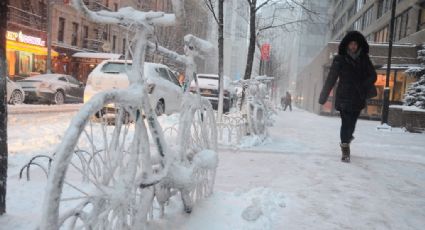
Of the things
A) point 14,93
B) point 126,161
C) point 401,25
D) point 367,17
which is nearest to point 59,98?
point 14,93

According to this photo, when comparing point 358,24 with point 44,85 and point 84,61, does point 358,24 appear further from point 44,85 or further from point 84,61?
point 44,85

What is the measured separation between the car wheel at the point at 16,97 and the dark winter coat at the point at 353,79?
13277 millimetres

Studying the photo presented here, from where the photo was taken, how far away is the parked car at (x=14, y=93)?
1563cm

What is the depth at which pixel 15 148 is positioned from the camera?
19.9 feet

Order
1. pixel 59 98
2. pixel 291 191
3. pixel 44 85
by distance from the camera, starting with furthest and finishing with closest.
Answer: pixel 59 98 < pixel 44 85 < pixel 291 191

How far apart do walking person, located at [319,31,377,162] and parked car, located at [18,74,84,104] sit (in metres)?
15.1

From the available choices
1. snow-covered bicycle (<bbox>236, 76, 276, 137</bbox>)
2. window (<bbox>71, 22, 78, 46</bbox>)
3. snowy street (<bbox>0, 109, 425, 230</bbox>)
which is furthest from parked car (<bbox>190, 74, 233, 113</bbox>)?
window (<bbox>71, 22, 78, 46</bbox>)

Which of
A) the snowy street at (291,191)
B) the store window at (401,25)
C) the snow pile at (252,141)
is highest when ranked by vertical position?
the store window at (401,25)

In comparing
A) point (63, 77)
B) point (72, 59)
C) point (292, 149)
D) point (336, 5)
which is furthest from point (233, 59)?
point (292, 149)

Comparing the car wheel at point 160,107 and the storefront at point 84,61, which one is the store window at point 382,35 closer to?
the storefront at point 84,61

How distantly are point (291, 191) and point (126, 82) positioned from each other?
5.71 meters

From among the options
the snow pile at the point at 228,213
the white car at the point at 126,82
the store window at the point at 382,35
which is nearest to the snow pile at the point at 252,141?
the white car at the point at 126,82

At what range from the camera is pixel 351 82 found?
6543mm

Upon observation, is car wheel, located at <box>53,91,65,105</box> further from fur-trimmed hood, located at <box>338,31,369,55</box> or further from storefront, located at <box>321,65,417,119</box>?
storefront, located at <box>321,65,417,119</box>
